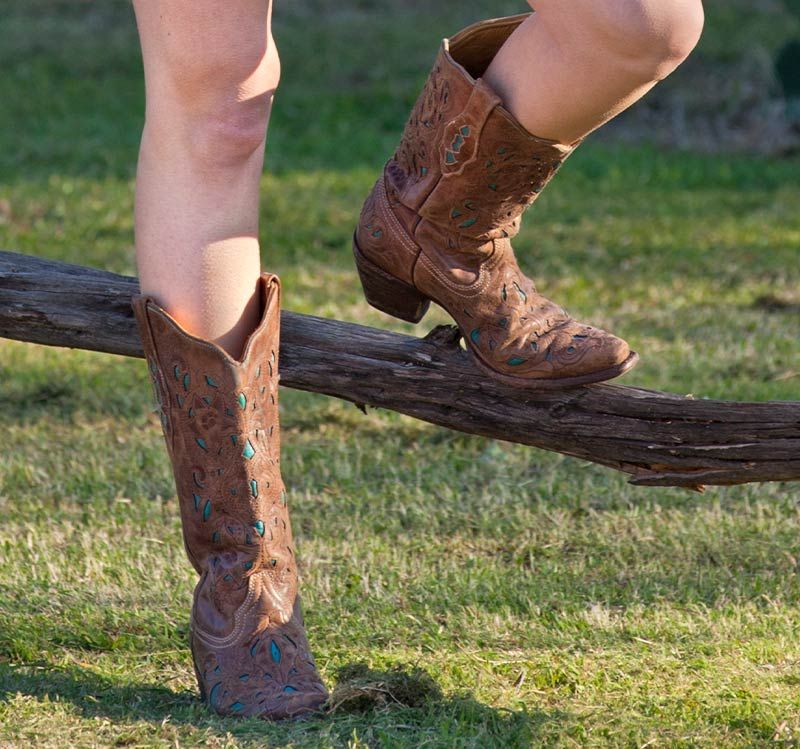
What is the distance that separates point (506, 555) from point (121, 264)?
112 inches

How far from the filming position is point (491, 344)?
7.64ft

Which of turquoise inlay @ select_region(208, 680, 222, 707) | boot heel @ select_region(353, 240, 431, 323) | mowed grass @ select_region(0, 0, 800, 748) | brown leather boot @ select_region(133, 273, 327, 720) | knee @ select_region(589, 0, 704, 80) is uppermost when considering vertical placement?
knee @ select_region(589, 0, 704, 80)

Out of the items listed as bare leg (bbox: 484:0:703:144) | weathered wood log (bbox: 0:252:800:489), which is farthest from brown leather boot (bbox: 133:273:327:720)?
bare leg (bbox: 484:0:703:144)

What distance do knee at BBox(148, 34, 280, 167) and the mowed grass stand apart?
90 cm

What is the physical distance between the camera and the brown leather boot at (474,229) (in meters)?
2.20

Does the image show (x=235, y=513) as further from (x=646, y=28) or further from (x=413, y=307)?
(x=646, y=28)

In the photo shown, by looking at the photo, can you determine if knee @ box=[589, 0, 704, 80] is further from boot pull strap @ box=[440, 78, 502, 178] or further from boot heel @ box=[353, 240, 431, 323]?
boot heel @ box=[353, 240, 431, 323]

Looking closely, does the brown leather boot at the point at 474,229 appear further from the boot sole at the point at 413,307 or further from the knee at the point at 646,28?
the knee at the point at 646,28

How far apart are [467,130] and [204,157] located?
1.45 feet

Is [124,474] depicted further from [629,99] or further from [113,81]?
[113,81]

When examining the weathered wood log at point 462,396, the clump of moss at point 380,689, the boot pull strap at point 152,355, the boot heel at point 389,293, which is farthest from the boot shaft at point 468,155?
the clump of moss at point 380,689

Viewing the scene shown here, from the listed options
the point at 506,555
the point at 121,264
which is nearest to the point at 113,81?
the point at 121,264

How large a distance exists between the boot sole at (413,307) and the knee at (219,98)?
43cm

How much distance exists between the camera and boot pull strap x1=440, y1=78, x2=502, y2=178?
2123 millimetres
